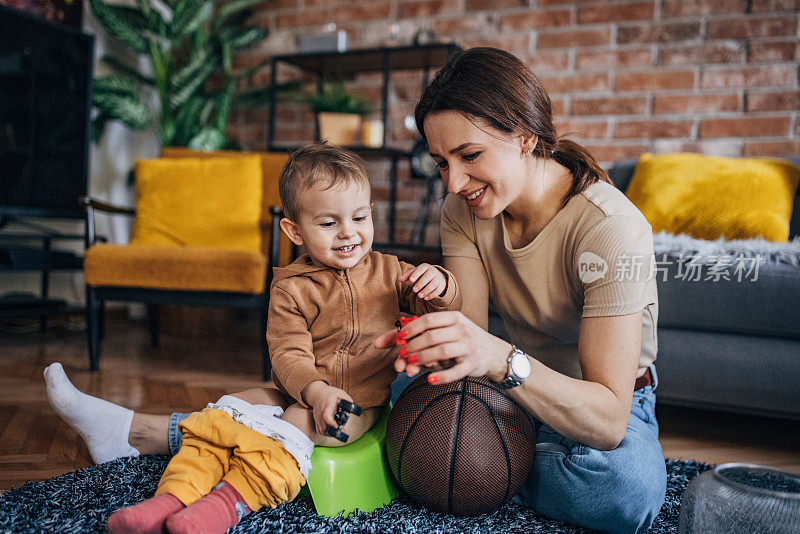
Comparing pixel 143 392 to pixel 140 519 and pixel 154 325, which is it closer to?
pixel 154 325

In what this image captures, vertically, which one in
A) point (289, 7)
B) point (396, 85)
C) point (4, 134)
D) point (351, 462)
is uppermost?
point (289, 7)

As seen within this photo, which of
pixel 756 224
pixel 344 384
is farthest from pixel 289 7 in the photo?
pixel 344 384

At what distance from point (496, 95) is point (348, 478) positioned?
73 centimetres

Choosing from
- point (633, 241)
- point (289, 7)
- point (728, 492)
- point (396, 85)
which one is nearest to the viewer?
point (728, 492)

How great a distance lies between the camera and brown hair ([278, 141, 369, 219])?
1131 mm

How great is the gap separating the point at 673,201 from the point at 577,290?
3.91 feet

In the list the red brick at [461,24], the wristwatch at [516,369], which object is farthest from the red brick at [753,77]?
the wristwatch at [516,369]

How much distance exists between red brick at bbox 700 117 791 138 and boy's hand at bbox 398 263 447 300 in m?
2.06

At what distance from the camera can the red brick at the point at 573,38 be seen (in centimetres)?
279

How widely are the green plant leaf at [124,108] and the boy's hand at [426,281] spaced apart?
263cm

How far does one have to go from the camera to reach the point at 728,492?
761 millimetres

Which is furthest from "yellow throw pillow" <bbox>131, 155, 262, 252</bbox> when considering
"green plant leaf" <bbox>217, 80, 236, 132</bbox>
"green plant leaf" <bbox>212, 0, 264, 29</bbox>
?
"green plant leaf" <bbox>212, 0, 264, 29</bbox>

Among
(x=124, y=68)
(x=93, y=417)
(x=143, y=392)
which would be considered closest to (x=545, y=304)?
(x=93, y=417)

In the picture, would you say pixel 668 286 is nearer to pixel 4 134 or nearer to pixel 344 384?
pixel 344 384
